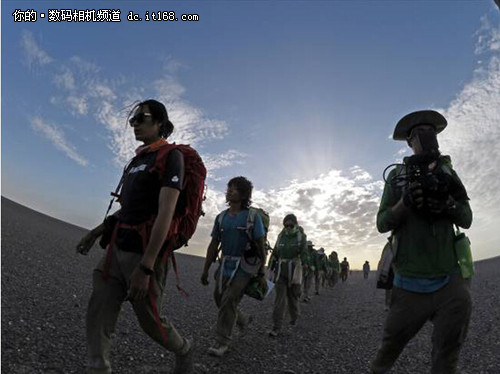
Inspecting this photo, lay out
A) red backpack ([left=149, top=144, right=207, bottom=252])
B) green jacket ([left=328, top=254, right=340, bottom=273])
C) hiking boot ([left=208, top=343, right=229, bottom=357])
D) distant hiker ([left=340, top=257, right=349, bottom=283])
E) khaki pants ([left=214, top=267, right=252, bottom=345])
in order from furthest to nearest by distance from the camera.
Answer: distant hiker ([left=340, top=257, right=349, bottom=283]), green jacket ([left=328, top=254, right=340, bottom=273]), khaki pants ([left=214, top=267, right=252, bottom=345]), hiking boot ([left=208, top=343, right=229, bottom=357]), red backpack ([left=149, top=144, right=207, bottom=252])

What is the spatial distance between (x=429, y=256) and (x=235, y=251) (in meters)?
3.50

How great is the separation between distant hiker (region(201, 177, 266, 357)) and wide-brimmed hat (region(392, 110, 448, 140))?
304 centimetres

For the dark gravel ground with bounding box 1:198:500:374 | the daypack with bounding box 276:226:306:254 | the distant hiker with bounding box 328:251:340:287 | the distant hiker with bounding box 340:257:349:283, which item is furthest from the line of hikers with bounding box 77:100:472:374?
the distant hiker with bounding box 340:257:349:283

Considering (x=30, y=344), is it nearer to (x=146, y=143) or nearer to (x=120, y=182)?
(x=120, y=182)

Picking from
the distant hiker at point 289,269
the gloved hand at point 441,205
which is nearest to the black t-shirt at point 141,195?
the gloved hand at point 441,205

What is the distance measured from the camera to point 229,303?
616 cm

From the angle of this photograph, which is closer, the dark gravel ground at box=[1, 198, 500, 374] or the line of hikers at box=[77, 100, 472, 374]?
the line of hikers at box=[77, 100, 472, 374]

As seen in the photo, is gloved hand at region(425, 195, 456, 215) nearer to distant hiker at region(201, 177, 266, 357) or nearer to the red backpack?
the red backpack

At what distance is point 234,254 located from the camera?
6.48 meters

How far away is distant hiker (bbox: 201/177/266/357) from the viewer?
241 inches

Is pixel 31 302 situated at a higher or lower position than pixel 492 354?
lower

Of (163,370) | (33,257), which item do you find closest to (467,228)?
(163,370)

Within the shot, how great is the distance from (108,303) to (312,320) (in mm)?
9215

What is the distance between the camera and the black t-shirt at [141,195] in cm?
354
